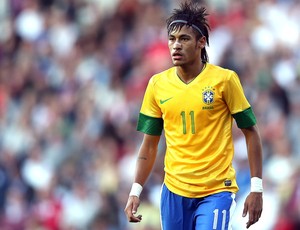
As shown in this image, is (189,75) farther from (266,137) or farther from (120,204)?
(120,204)

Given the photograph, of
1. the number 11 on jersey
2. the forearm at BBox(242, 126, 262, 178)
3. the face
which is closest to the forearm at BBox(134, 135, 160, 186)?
the number 11 on jersey

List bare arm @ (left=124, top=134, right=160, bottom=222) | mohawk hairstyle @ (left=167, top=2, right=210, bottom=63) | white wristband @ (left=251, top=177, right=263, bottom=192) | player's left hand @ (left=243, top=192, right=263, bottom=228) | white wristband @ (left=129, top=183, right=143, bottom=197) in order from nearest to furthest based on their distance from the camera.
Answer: player's left hand @ (left=243, top=192, right=263, bottom=228) → white wristband @ (left=251, top=177, right=263, bottom=192) → mohawk hairstyle @ (left=167, top=2, right=210, bottom=63) → white wristband @ (left=129, top=183, right=143, bottom=197) → bare arm @ (left=124, top=134, right=160, bottom=222)

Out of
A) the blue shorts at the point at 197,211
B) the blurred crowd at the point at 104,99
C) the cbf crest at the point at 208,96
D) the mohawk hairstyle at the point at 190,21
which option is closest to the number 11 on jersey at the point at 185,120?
the cbf crest at the point at 208,96

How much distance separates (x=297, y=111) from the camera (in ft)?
46.2

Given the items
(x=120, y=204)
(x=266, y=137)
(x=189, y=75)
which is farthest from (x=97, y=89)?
(x=189, y=75)

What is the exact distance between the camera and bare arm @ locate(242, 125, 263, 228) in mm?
8383

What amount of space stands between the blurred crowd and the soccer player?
4.40m

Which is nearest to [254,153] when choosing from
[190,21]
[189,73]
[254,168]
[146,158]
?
[254,168]

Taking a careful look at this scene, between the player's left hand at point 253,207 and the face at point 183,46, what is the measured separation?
3.70 feet

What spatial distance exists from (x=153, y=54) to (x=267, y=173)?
11.0 feet

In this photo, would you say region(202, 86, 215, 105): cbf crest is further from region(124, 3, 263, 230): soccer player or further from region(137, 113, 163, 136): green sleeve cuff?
region(137, 113, 163, 136): green sleeve cuff

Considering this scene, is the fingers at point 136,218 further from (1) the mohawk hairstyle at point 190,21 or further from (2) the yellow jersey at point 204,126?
(1) the mohawk hairstyle at point 190,21

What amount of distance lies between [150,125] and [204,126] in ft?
1.75

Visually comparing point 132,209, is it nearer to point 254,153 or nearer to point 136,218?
point 136,218
